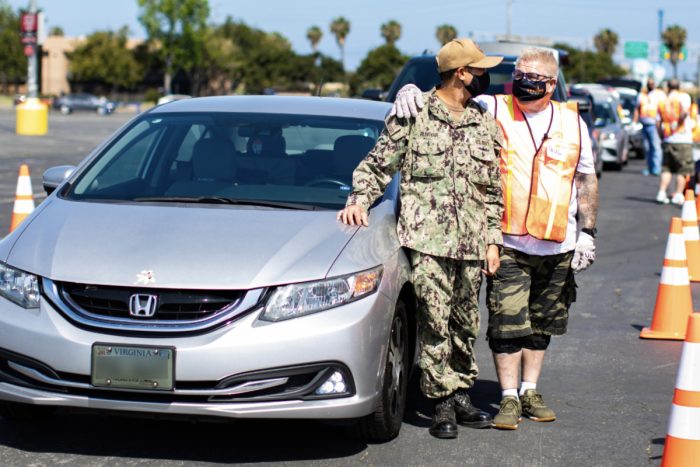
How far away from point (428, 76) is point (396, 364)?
331 inches

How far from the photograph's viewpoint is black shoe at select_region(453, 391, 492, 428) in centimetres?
566

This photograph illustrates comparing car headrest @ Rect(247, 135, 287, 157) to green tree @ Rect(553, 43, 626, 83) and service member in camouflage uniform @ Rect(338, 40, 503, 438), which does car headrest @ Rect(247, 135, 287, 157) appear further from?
green tree @ Rect(553, 43, 626, 83)

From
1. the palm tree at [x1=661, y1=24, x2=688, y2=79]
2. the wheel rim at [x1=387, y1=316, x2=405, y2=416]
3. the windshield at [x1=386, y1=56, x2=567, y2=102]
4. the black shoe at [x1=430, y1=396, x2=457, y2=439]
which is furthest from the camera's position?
the palm tree at [x1=661, y1=24, x2=688, y2=79]

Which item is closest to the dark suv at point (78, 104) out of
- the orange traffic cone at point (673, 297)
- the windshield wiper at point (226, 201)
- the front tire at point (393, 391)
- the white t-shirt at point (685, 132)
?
the white t-shirt at point (685, 132)

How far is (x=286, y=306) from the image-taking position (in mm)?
4742

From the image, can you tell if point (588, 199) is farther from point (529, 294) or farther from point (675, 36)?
point (675, 36)

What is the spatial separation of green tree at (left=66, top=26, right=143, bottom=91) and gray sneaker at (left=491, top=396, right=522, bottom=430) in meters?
95.3

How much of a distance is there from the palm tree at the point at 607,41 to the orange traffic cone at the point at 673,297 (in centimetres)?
12602

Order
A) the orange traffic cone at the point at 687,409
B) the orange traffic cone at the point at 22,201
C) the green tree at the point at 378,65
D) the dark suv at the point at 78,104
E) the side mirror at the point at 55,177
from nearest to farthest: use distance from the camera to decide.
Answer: the orange traffic cone at the point at 687,409
the side mirror at the point at 55,177
the orange traffic cone at the point at 22,201
the dark suv at the point at 78,104
the green tree at the point at 378,65

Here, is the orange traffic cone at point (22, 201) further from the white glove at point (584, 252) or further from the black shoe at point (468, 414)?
the white glove at point (584, 252)

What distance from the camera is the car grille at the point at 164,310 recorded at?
4.67 m

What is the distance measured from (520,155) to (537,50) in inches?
20.5

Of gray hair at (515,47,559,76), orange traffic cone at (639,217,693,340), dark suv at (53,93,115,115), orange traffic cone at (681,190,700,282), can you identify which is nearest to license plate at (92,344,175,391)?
gray hair at (515,47,559,76)

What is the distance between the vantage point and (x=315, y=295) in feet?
15.8
